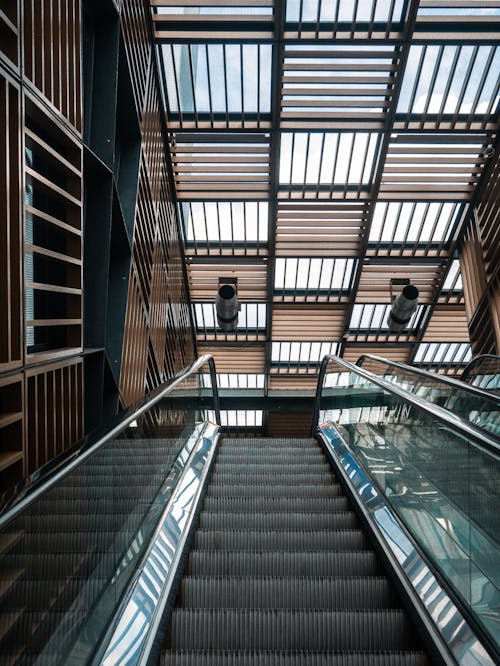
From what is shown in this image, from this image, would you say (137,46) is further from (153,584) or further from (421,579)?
(421,579)

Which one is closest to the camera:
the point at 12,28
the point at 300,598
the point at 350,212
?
the point at 300,598

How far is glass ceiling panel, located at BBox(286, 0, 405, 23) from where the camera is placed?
27.5 ft

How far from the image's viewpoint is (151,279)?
8594 mm

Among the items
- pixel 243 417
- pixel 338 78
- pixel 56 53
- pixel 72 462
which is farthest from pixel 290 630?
pixel 243 417

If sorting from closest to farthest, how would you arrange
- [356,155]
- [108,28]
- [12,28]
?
[12,28] → [108,28] → [356,155]

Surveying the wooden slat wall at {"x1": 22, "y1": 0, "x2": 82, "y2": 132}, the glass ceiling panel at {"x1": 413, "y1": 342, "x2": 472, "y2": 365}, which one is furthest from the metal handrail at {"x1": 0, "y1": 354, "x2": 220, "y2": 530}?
the glass ceiling panel at {"x1": 413, "y1": 342, "x2": 472, "y2": 365}

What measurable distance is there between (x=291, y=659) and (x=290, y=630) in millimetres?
239

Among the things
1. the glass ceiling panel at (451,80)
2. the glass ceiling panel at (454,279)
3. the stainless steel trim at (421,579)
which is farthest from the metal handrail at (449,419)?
the glass ceiling panel at (454,279)

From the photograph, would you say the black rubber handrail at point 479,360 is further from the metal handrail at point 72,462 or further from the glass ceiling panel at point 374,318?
the glass ceiling panel at point 374,318

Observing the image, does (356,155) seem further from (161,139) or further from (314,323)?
(314,323)

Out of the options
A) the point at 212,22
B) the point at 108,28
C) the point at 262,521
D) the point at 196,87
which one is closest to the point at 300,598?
the point at 262,521

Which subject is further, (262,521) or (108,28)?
(108,28)

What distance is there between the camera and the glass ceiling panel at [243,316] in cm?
1393

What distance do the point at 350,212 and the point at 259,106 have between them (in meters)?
3.00
